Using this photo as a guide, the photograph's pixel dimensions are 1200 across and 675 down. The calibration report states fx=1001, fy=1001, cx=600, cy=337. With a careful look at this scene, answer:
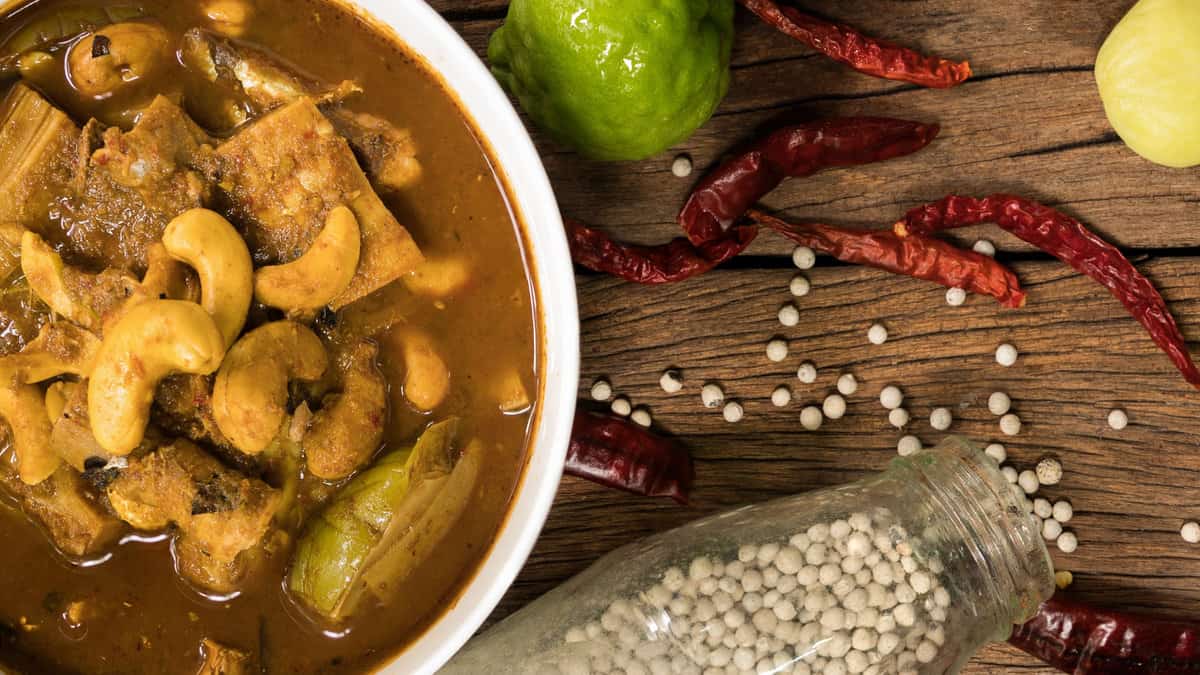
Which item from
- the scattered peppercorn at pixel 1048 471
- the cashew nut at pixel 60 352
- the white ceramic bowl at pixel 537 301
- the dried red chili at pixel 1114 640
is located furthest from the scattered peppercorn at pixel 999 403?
the cashew nut at pixel 60 352

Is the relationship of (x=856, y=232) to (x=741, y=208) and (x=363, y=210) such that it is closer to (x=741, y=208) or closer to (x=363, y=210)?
(x=741, y=208)

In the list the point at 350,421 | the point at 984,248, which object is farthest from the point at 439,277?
the point at 984,248

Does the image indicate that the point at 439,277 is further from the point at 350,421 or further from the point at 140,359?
the point at 140,359

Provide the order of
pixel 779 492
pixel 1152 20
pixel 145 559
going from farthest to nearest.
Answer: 1. pixel 779 492
2. pixel 1152 20
3. pixel 145 559

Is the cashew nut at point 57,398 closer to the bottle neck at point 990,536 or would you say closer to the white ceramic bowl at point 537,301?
the white ceramic bowl at point 537,301

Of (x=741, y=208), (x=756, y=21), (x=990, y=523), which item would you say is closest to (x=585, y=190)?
(x=741, y=208)

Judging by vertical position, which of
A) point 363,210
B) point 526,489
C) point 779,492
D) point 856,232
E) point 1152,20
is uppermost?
point 1152,20
